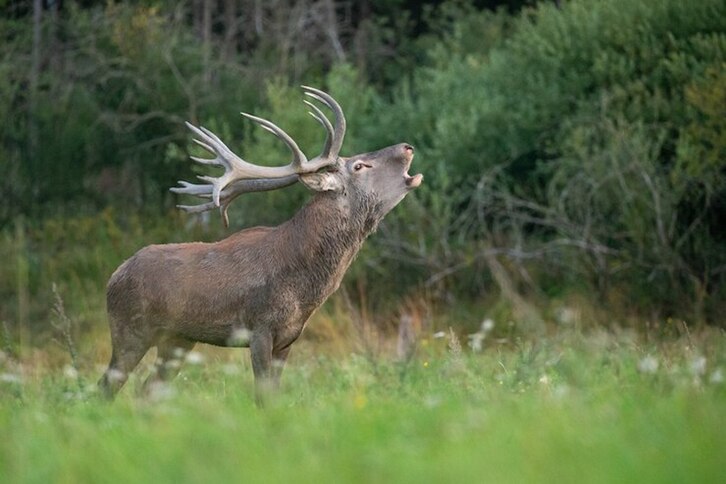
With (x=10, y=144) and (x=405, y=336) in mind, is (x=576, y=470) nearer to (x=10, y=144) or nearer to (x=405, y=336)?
(x=405, y=336)

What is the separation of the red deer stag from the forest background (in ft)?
13.4

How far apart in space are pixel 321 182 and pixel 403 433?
159 inches

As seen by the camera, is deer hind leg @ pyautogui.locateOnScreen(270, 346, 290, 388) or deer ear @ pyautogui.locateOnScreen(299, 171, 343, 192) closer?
deer hind leg @ pyautogui.locateOnScreen(270, 346, 290, 388)

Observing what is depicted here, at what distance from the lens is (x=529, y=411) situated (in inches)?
223

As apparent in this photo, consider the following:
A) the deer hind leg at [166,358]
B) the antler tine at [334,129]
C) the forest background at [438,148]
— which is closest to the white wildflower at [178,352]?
the deer hind leg at [166,358]

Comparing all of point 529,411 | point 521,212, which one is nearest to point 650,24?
point 521,212

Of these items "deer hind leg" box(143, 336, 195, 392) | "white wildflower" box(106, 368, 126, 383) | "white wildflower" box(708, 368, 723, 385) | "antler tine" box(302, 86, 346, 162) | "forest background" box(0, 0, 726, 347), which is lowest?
"forest background" box(0, 0, 726, 347)

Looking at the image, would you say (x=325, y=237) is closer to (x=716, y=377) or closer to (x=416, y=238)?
(x=716, y=377)

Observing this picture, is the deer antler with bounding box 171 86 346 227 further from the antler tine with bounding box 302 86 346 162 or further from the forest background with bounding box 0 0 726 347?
the forest background with bounding box 0 0 726 347

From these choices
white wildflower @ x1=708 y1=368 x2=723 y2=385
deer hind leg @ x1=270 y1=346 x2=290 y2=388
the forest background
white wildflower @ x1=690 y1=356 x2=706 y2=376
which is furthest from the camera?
the forest background

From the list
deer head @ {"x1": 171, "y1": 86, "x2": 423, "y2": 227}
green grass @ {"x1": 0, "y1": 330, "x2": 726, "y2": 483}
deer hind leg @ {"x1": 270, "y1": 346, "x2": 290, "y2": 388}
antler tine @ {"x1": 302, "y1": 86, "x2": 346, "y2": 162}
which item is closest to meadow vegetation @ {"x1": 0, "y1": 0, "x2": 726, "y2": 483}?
green grass @ {"x1": 0, "y1": 330, "x2": 726, "y2": 483}

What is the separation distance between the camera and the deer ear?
9180 mm

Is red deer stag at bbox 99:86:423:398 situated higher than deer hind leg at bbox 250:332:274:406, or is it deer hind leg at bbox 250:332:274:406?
red deer stag at bbox 99:86:423:398

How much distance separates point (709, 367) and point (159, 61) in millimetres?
17693
